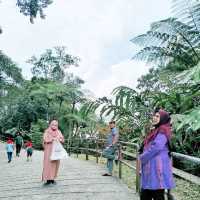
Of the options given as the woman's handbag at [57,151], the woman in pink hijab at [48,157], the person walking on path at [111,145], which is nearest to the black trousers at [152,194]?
the woman in pink hijab at [48,157]

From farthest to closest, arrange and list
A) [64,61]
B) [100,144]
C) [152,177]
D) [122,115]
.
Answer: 1. [64,61]
2. [100,144]
3. [122,115]
4. [152,177]

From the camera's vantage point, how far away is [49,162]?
10320 millimetres

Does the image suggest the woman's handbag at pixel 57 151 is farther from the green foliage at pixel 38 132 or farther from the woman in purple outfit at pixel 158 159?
the green foliage at pixel 38 132

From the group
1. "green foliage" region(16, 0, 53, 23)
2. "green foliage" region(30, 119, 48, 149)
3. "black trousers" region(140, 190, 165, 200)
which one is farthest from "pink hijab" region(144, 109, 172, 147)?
"green foliage" region(30, 119, 48, 149)

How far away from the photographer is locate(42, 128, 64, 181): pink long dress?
1010 cm

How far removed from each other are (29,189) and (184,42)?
479 cm

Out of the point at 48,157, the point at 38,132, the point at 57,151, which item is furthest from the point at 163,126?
the point at 38,132

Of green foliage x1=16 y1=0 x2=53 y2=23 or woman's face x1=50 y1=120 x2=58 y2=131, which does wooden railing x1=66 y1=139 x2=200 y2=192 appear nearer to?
woman's face x1=50 y1=120 x2=58 y2=131

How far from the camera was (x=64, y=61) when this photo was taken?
45.5 metres

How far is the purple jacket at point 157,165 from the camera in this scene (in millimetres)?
5320

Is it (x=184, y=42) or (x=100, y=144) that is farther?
(x=100, y=144)

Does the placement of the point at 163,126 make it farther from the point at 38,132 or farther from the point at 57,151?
the point at 38,132

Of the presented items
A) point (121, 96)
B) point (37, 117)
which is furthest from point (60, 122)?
point (121, 96)

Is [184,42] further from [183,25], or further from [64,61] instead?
[64,61]
